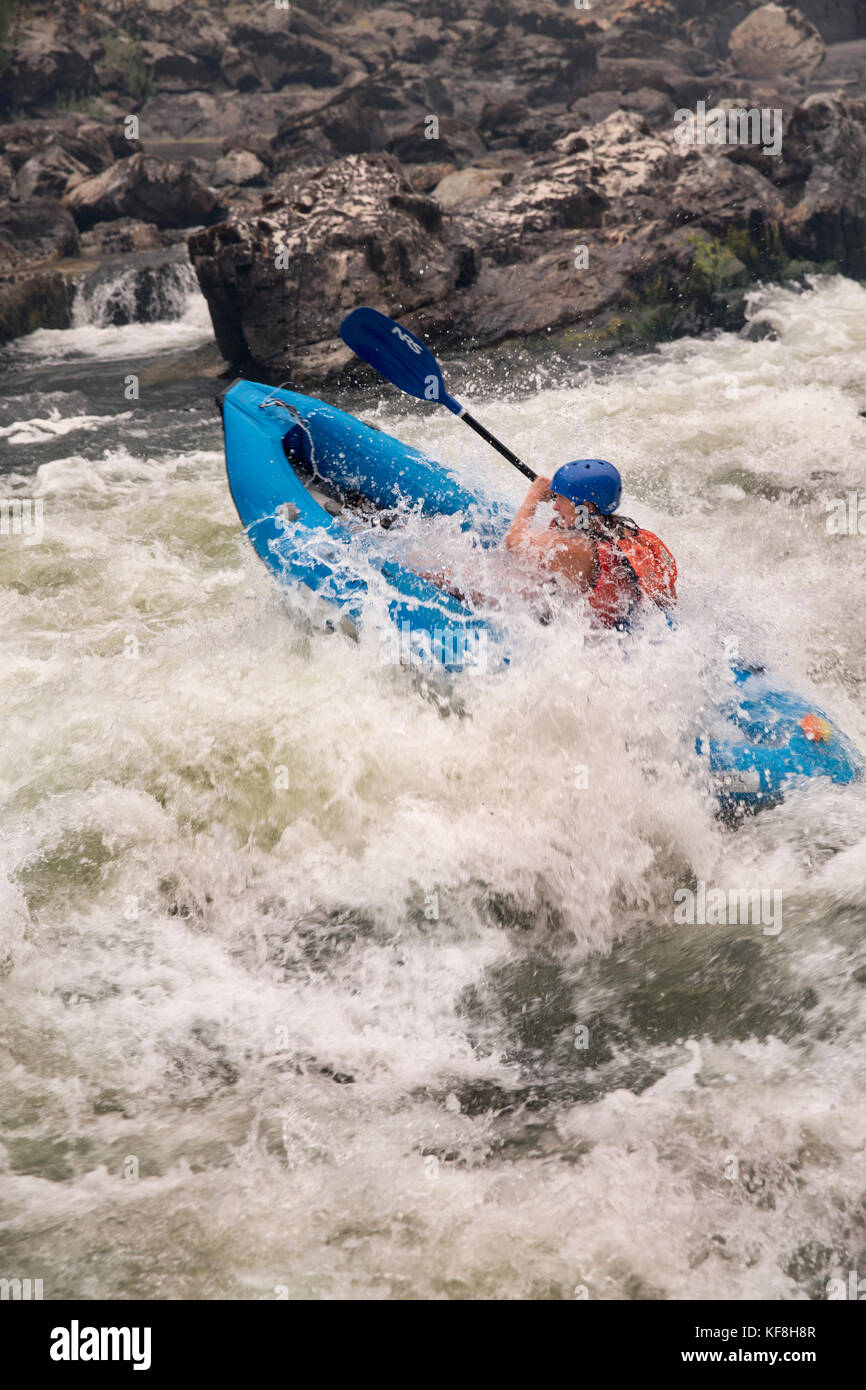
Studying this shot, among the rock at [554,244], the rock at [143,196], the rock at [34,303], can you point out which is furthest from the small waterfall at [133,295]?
the rock at [143,196]

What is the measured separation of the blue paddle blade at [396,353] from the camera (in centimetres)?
515

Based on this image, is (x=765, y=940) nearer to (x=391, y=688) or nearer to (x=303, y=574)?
(x=391, y=688)

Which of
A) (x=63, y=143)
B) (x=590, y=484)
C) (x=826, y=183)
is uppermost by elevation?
(x=63, y=143)

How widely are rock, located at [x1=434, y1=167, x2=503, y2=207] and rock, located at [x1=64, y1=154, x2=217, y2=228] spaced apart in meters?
3.89

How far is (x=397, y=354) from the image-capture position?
17.3 feet

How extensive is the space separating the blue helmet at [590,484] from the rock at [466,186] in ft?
37.2

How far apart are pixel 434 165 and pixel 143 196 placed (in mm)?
4811

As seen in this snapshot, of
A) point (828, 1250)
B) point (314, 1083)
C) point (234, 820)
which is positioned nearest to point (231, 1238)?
point (314, 1083)

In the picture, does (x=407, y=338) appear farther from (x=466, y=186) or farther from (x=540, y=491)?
(x=466, y=186)

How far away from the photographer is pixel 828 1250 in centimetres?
231

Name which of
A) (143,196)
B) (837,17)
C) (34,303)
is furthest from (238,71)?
(837,17)

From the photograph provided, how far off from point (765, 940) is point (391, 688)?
177 centimetres

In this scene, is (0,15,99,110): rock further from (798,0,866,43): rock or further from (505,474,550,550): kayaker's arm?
(505,474,550,550): kayaker's arm

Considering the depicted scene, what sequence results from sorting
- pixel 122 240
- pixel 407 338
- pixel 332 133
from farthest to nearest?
pixel 332 133, pixel 122 240, pixel 407 338
